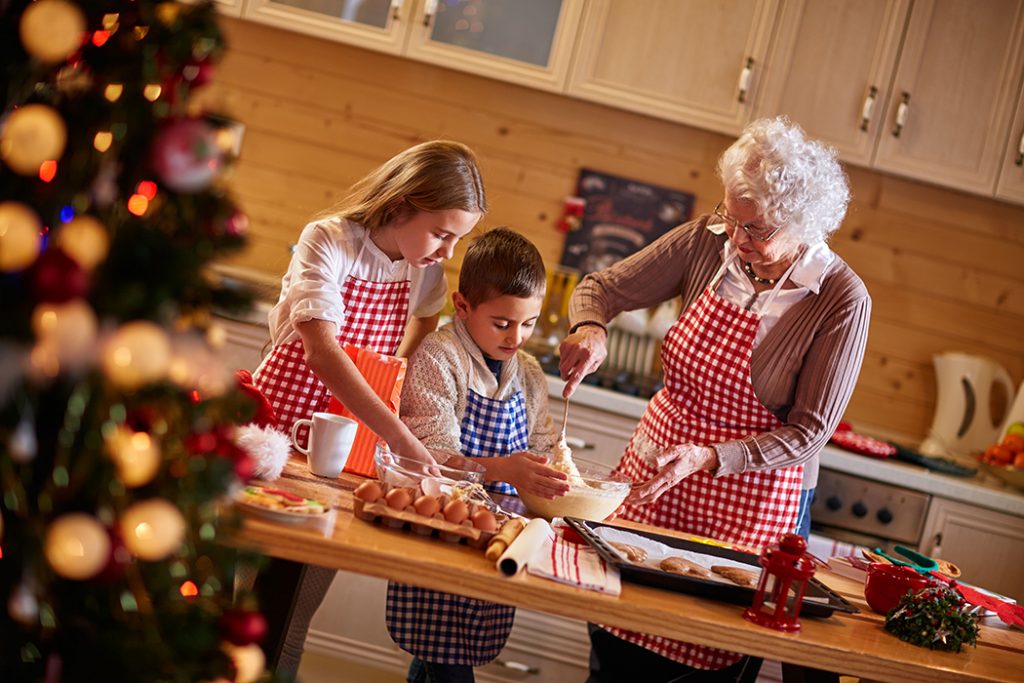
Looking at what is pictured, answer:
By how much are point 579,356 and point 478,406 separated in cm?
22

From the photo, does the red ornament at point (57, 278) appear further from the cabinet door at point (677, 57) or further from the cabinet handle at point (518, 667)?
the cabinet door at point (677, 57)

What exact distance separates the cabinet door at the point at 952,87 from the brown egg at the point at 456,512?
2243mm

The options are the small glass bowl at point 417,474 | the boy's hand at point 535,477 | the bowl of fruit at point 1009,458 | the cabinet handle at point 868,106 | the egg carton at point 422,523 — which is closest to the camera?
the egg carton at point 422,523

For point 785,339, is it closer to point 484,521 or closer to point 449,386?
point 449,386

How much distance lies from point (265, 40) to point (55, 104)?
9.02ft

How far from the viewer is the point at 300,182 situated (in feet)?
11.1

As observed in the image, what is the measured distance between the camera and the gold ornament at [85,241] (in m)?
0.66

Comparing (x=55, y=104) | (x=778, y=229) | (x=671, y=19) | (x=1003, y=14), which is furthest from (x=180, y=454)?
(x=1003, y=14)

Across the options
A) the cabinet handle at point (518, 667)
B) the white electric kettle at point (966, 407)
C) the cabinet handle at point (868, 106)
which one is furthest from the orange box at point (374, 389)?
the white electric kettle at point (966, 407)

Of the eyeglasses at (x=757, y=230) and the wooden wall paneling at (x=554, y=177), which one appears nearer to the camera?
the eyeglasses at (x=757, y=230)

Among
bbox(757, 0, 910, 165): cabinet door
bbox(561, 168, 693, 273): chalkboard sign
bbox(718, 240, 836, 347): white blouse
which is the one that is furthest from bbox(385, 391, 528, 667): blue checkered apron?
bbox(757, 0, 910, 165): cabinet door

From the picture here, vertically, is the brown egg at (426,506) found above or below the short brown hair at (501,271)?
below

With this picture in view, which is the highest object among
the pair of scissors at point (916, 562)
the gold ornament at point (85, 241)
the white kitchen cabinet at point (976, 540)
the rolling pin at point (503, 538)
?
the gold ornament at point (85, 241)

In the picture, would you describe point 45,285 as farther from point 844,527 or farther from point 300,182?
point 300,182
